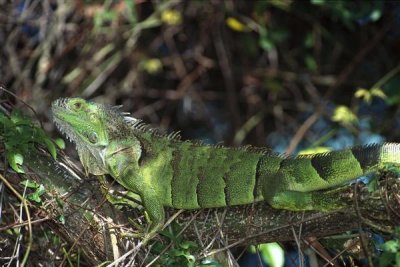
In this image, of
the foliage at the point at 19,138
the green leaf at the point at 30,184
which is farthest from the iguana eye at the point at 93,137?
the green leaf at the point at 30,184

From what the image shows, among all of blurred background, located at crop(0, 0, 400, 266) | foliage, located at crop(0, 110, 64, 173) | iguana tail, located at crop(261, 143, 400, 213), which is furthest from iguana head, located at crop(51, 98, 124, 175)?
blurred background, located at crop(0, 0, 400, 266)

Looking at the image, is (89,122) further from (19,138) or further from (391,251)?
(391,251)

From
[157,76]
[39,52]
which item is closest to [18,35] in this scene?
[39,52]

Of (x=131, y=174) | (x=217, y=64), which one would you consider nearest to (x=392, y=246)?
(x=131, y=174)

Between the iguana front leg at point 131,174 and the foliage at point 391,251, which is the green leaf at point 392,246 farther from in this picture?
the iguana front leg at point 131,174

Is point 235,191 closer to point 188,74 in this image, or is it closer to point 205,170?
point 205,170
